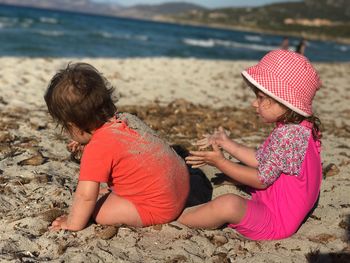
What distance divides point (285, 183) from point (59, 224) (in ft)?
4.68

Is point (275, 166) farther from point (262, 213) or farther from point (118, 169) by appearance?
point (118, 169)

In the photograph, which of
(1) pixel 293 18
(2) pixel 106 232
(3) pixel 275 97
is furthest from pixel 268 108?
(1) pixel 293 18

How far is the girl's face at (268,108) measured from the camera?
261 cm

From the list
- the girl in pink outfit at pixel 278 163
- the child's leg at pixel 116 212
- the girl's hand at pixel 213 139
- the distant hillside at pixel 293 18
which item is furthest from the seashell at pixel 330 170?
the distant hillside at pixel 293 18

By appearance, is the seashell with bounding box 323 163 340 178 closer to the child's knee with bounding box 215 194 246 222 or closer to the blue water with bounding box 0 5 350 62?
the child's knee with bounding box 215 194 246 222

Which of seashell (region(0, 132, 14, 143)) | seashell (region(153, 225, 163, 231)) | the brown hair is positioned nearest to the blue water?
seashell (region(0, 132, 14, 143))

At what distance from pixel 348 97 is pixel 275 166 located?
23.5 ft

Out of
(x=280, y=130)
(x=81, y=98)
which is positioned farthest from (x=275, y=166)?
(x=81, y=98)

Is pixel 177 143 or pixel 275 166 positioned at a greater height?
pixel 275 166

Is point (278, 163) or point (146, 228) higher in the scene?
point (278, 163)

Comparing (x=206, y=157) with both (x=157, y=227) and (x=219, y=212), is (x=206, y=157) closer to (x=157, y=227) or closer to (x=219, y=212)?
(x=219, y=212)

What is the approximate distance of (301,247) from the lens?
2.67m

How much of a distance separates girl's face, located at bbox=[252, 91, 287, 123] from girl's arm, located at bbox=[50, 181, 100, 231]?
111cm

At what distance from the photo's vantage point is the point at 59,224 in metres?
2.59
